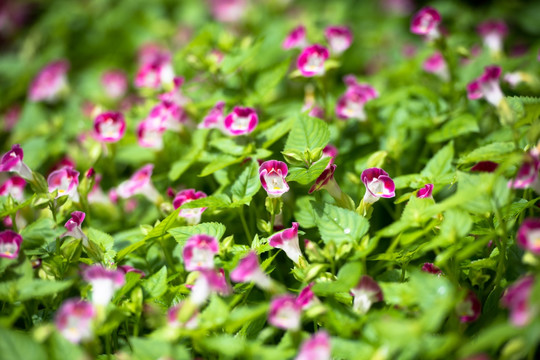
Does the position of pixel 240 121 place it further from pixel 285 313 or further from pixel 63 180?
pixel 285 313

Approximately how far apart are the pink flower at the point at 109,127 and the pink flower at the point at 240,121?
40 cm

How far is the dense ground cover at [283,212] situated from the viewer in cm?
103

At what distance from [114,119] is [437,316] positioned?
3.97ft

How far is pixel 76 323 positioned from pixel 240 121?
2.48 feet

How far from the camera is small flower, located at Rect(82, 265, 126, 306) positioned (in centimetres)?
109

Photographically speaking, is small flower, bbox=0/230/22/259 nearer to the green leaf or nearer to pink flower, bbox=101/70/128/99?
the green leaf

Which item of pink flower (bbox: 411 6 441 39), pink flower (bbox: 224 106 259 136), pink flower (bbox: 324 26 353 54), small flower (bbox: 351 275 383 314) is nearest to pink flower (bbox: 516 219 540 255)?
small flower (bbox: 351 275 383 314)

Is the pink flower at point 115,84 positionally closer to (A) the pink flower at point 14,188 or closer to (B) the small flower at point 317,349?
(A) the pink flower at point 14,188

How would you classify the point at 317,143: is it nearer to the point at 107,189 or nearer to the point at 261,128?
the point at 261,128

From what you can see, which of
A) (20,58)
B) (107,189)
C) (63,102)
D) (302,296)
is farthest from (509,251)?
(20,58)

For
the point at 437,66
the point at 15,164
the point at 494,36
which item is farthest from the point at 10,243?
the point at 494,36

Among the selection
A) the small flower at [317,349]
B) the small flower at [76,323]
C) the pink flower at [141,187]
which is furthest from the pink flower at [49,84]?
the small flower at [317,349]

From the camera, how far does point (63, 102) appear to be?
2.71m

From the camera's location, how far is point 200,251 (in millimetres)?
1155
